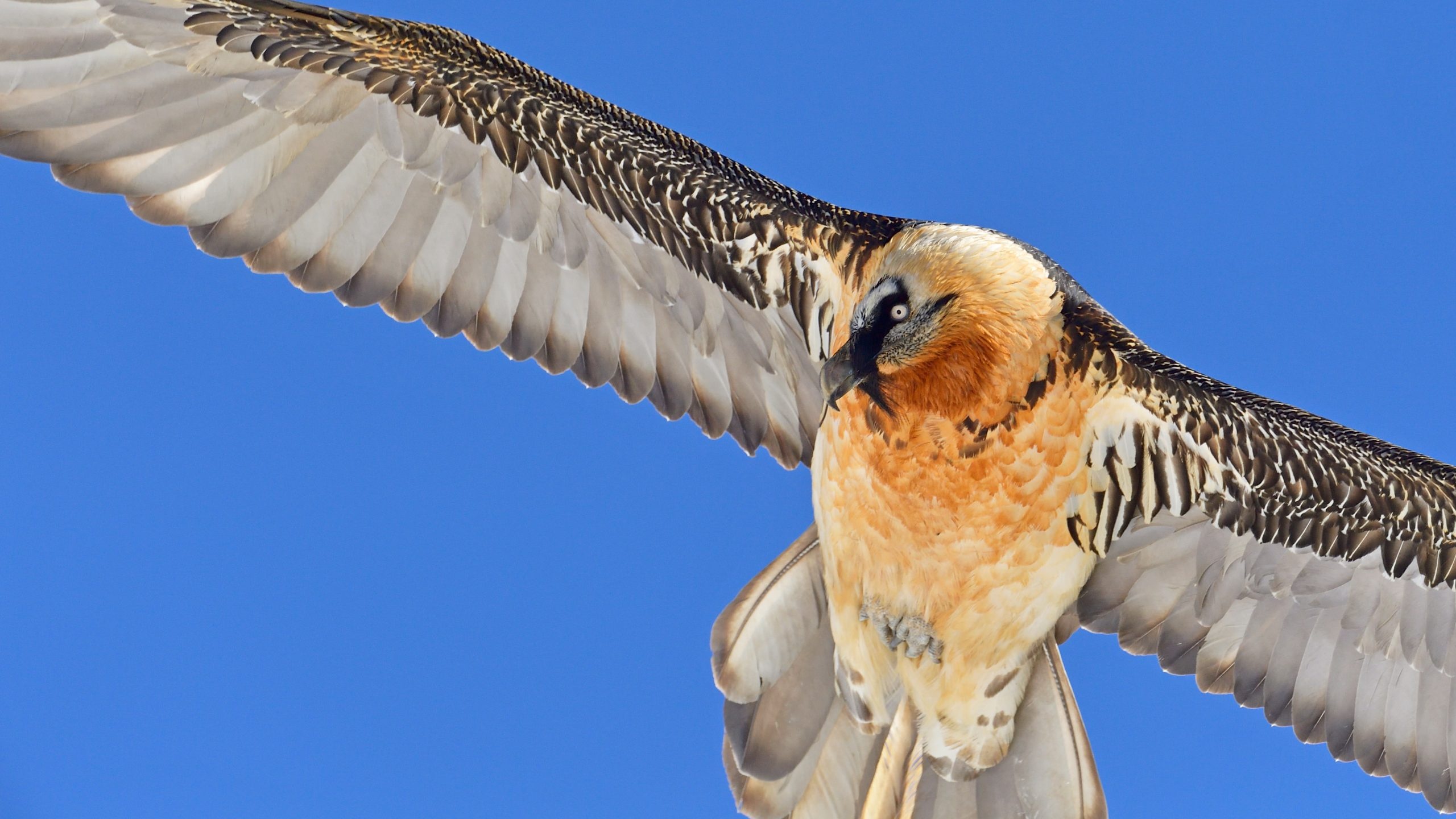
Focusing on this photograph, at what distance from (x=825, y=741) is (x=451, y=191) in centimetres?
203

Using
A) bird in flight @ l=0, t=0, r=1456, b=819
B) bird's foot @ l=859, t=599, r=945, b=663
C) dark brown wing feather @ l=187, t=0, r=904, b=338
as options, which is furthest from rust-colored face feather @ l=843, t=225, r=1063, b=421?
Answer: bird's foot @ l=859, t=599, r=945, b=663

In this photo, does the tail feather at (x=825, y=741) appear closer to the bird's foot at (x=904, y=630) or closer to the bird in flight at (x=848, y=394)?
the bird in flight at (x=848, y=394)

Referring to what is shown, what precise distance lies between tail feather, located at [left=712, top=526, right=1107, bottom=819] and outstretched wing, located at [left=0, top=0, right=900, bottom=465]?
2.11 ft

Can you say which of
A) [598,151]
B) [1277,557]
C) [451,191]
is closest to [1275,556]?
[1277,557]

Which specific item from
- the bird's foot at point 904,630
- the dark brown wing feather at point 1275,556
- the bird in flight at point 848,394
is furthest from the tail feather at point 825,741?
the dark brown wing feather at point 1275,556

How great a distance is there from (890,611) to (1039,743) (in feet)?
2.15

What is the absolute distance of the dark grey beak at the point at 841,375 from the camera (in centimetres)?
350

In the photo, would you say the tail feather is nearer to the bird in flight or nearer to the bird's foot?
the bird in flight

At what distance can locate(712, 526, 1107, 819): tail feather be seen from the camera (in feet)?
13.3

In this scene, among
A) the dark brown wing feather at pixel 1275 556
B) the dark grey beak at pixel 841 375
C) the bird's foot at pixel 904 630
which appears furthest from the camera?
the bird's foot at pixel 904 630

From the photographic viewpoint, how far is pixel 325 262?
3949 millimetres

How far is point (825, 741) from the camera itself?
4152mm

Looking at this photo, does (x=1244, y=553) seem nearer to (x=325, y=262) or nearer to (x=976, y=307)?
(x=976, y=307)

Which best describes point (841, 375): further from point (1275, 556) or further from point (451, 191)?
point (1275, 556)
